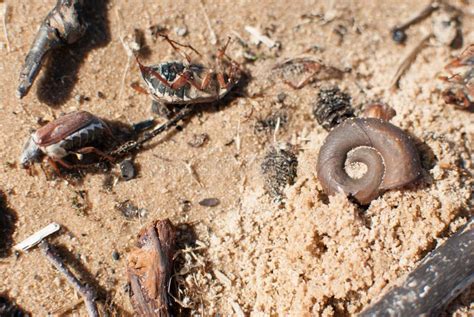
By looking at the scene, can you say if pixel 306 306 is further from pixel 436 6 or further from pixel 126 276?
pixel 436 6

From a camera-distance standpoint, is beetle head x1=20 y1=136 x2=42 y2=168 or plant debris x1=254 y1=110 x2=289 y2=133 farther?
plant debris x1=254 y1=110 x2=289 y2=133

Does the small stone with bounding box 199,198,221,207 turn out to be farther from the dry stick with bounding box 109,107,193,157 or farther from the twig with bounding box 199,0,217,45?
the twig with bounding box 199,0,217,45

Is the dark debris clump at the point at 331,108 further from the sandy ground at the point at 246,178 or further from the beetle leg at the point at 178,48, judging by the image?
the beetle leg at the point at 178,48

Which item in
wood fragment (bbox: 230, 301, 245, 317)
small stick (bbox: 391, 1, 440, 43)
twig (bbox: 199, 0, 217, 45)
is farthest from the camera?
small stick (bbox: 391, 1, 440, 43)

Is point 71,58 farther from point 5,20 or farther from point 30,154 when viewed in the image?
point 30,154

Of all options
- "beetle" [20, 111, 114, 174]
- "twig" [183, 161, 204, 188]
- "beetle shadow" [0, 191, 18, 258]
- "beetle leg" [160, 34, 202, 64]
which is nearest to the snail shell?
"twig" [183, 161, 204, 188]

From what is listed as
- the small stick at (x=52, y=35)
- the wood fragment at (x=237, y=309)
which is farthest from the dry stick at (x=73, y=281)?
the small stick at (x=52, y=35)

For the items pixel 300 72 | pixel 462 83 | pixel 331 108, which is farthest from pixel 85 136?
pixel 462 83
